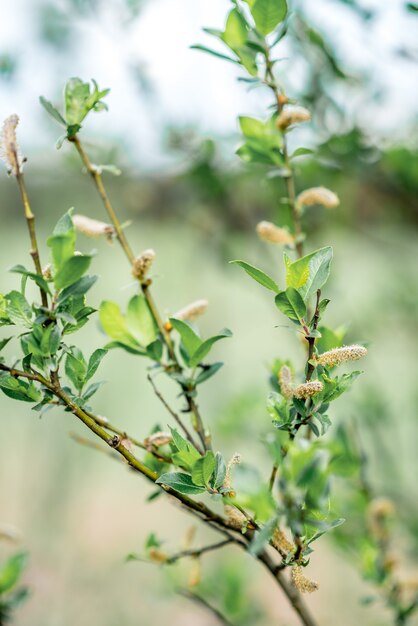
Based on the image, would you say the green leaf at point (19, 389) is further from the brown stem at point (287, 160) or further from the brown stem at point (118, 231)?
the brown stem at point (287, 160)

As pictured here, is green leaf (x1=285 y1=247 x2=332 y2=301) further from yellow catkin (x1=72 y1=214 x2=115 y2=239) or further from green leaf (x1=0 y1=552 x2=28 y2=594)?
green leaf (x1=0 y1=552 x2=28 y2=594)

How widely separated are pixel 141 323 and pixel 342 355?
0.15 m

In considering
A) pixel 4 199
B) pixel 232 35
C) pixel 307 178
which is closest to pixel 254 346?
A: pixel 4 199

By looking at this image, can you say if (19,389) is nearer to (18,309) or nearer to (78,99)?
(18,309)

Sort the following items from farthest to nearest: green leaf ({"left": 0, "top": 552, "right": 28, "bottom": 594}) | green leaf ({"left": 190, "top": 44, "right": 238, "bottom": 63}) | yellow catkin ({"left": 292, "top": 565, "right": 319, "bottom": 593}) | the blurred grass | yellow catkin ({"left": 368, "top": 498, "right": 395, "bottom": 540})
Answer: the blurred grass
yellow catkin ({"left": 368, "top": 498, "right": 395, "bottom": 540})
green leaf ({"left": 0, "top": 552, "right": 28, "bottom": 594})
green leaf ({"left": 190, "top": 44, "right": 238, "bottom": 63})
yellow catkin ({"left": 292, "top": 565, "right": 319, "bottom": 593})

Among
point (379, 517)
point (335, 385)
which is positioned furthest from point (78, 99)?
point (379, 517)

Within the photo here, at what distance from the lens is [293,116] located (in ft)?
1.30

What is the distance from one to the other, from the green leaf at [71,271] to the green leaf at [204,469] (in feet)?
0.37

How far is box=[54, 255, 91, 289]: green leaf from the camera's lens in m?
0.31

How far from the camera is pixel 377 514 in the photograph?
64cm

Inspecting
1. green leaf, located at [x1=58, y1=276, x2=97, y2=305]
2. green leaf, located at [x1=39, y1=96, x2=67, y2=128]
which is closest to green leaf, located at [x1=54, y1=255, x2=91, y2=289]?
green leaf, located at [x1=58, y1=276, x2=97, y2=305]

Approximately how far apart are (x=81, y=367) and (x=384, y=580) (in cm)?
41

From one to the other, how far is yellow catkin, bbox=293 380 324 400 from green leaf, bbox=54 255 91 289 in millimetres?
123

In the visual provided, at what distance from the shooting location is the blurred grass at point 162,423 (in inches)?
49.2
